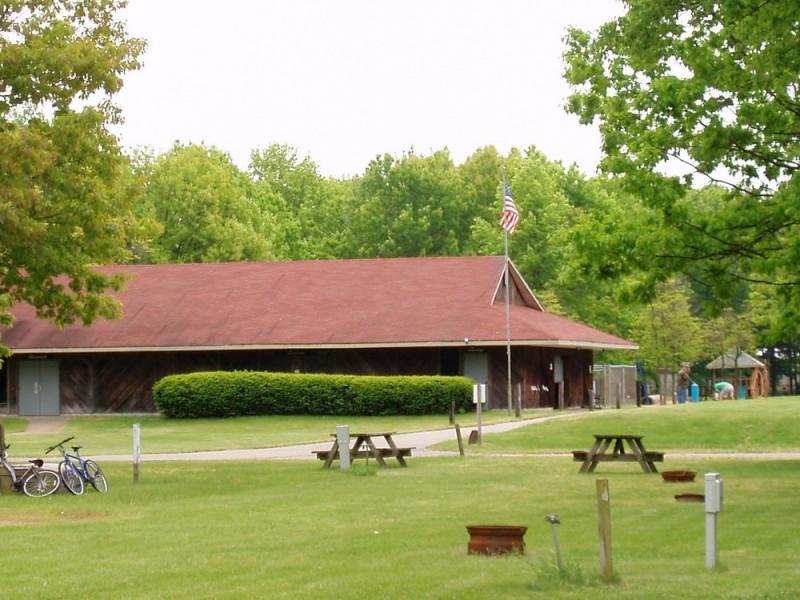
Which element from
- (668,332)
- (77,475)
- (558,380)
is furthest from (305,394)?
(668,332)

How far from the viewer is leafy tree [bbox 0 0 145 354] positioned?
23875mm

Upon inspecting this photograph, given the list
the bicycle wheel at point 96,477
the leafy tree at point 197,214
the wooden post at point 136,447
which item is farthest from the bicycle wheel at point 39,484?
the leafy tree at point 197,214

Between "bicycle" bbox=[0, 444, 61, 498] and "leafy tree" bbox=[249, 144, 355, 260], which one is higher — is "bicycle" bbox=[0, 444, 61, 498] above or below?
below

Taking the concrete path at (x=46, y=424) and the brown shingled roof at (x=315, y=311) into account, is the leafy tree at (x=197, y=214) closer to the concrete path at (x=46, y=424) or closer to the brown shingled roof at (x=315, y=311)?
the brown shingled roof at (x=315, y=311)

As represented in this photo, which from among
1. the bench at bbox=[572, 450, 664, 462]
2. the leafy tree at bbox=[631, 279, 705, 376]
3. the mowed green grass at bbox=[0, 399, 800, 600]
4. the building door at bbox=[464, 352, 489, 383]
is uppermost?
the leafy tree at bbox=[631, 279, 705, 376]

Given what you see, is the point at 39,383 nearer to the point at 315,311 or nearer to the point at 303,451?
the point at 315,311

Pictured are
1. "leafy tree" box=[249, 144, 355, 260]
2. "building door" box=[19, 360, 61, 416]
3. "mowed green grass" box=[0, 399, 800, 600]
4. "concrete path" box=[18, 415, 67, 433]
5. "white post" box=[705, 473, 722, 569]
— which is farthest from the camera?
"leafy tree" box=[249, 144, 355, 260]

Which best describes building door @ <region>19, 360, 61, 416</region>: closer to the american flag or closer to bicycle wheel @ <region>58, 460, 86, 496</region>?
the american flag

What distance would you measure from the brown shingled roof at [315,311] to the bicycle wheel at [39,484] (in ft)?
82.8

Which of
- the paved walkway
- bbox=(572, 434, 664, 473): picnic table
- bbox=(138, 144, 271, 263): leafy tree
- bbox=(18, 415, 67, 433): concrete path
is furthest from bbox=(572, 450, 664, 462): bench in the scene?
bbox=(138, 144, 271, 263): leafy tree

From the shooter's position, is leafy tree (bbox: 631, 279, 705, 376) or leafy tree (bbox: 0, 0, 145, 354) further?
leafy tree (bbox: 631, 279, 705, 376)

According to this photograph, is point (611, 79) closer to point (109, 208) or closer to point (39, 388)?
point (109, 208)

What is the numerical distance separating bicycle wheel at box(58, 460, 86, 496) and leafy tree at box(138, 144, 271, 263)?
171 ft

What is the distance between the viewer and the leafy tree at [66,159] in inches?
940
